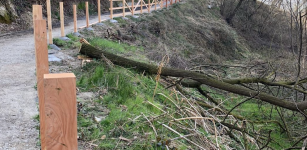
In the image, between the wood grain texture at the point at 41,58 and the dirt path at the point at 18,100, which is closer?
the wood grain texture at the point at 41,58

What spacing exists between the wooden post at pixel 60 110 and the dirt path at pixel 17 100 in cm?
237

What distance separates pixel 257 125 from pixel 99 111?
3982 millimetres

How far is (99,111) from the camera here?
17.1 ft

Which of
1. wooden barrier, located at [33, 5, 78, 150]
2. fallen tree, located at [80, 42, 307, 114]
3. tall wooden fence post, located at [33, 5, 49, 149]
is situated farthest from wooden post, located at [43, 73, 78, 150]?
fallen tree, located at [80, 42, 307, 114]

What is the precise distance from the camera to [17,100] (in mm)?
5363

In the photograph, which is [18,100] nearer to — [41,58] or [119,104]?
[119,104]

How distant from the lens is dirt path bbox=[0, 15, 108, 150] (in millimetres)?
3998

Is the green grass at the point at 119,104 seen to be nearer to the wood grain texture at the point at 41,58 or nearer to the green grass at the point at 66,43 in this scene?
the wood grain texture at the point at 41,58

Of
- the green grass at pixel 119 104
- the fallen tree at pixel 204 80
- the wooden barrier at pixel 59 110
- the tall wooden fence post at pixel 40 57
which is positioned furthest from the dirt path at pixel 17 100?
the wooden barrier at pixel 59 110

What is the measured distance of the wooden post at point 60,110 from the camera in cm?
157

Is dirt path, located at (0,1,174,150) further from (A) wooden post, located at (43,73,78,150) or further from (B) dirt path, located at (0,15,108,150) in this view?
(A) wooden post, located at (43,73,78,150)

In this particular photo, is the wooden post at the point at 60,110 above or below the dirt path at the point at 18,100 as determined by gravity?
above

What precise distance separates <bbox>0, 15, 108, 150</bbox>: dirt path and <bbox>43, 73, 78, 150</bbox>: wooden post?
2.37m

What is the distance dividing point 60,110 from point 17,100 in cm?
419
